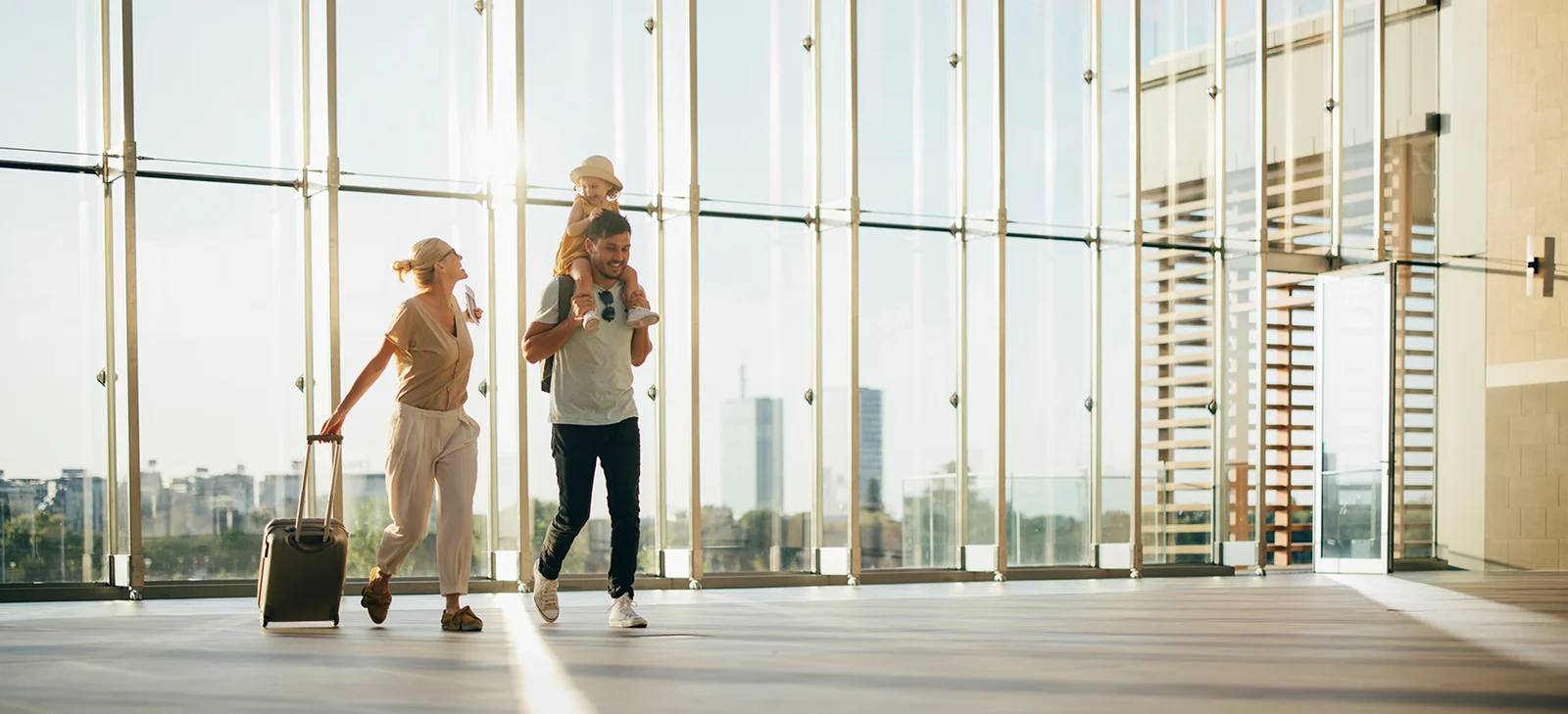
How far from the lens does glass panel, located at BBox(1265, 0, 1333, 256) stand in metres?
11.4

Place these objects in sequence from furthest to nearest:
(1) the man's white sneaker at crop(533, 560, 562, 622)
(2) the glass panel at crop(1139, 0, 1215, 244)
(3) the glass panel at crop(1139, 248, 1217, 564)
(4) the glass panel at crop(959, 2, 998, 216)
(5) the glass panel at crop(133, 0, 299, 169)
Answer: (2) the glass panel at crop(1139, 0, 1215, 244)
(3) the glass panel at crop(1139, 248, 1217, 564)
(4) the glass panel at crop(959, 2, 998, 216)
(5) the glass panel at crop(133, 0, 299, 169)
(1) the man's white sneaker at crop(533, 560, 562, 622)

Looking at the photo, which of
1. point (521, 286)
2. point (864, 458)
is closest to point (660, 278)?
point (521, 286)

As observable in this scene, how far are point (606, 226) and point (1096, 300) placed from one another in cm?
617

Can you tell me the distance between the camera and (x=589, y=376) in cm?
499

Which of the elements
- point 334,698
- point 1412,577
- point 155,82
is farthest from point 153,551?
point 1412,577

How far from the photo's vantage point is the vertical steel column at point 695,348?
901 centimetres

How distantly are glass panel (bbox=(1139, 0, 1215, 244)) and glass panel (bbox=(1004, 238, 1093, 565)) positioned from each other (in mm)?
847

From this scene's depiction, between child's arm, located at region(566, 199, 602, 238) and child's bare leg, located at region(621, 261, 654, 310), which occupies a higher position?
child's arm, located at region(566, 199, 602, 238)

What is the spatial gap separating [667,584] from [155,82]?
401cm

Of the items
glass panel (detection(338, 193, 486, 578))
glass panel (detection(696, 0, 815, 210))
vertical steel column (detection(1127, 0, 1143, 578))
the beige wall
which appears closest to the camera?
glass panel (detection(338, 193, 486, 578))

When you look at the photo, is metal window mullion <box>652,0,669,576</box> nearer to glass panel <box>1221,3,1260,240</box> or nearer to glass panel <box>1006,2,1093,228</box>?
glass panel <box>1006,2,1093,228</box>

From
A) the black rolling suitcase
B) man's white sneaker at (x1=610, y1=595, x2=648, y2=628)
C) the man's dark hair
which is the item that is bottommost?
man's white sneaker at (x1=610, y1=595, x2=648, y2=628)

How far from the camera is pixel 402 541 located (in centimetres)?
512

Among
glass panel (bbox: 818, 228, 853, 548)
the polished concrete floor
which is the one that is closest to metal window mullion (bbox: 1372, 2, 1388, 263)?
glass panel (bbox: 818, 228, 853, 548)
